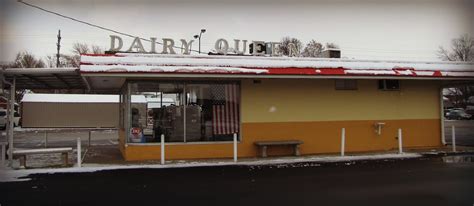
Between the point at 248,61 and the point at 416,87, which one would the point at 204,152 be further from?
the point at 416,87

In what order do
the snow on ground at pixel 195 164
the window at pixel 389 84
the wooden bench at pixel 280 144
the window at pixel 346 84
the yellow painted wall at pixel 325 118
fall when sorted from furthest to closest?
the window at pixel 389 84 < the window at pixel 346 84 < the yellow painted wall at pixel 325 118 < the wooden bench at pixel 280 144 < the snow on ground at pixel 195 164

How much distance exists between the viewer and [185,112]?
12.7 m

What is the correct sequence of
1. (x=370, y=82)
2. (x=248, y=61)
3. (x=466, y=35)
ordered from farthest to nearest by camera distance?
(x=370, y=82), (x=248, y=61), (x=466, y=35)

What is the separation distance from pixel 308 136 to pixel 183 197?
7.09 m

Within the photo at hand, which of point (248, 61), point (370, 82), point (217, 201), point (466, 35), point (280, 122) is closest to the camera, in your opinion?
point (466, 35)

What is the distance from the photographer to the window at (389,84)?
14.4 m

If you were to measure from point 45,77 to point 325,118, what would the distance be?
8337 mm

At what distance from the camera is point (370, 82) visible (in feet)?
46.9

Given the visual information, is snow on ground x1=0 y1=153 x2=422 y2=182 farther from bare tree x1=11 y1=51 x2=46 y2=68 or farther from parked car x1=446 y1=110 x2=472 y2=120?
parked car x1=446 y1=110 x2=472 y2=120

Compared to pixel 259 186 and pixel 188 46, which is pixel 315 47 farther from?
pixel 259 186

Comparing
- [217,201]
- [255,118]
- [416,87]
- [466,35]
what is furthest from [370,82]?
[466,35]

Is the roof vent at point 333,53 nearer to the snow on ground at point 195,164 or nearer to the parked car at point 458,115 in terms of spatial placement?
the snow on ground at point 195,164

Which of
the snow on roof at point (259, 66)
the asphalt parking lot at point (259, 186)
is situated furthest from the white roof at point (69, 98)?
the asphalt parking lot at point (259, 186)

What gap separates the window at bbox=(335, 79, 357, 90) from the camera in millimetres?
14023
